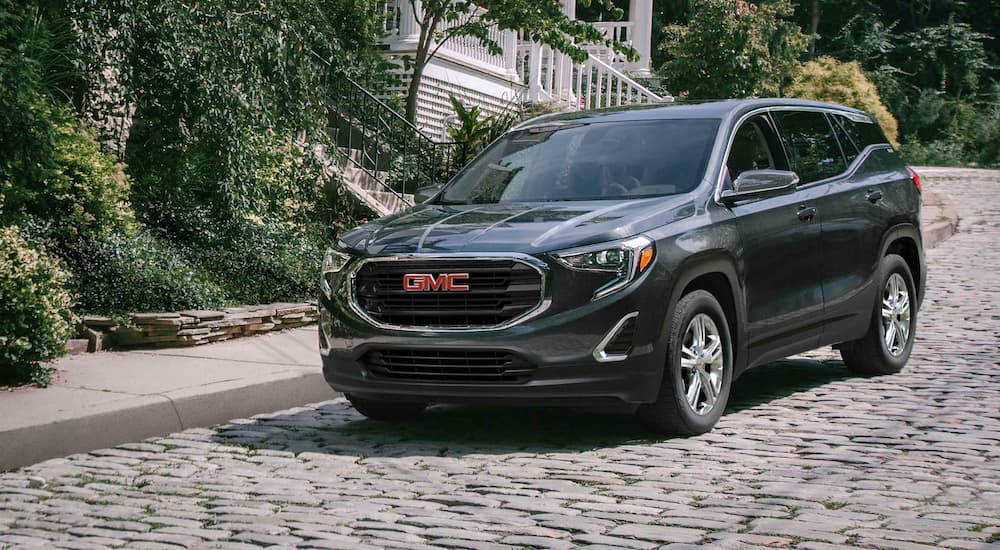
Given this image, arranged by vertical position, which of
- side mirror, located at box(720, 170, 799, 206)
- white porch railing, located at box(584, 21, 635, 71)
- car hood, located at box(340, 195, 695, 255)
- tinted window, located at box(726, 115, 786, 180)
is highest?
white porch railing, located at box(584, 21, 635, 71)

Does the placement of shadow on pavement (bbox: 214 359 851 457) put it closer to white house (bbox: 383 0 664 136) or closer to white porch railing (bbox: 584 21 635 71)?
Answer: white house (bbox: 383 0 664 136)

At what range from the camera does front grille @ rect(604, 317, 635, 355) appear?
6859 millimetres

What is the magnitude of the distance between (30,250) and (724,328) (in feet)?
13.7

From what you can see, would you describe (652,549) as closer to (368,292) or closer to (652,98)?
(368,292)

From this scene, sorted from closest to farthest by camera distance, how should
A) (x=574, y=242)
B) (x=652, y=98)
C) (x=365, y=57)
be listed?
(x=574, y=242) < (x=365, y=57) < (x=652, y=98)

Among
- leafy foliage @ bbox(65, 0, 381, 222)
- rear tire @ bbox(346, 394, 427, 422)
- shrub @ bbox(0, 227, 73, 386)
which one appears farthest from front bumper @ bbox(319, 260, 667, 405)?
leafy foliage @ bbox(65, 0, 381, 222)

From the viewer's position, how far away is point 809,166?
347 inches

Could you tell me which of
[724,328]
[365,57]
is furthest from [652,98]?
[724,328]

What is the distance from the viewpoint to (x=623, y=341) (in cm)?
688

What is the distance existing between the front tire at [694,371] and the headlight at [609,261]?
41 cm

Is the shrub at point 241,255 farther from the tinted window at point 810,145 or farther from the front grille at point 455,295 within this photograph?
the tinted window at point 810,145

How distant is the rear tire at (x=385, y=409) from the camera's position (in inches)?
311

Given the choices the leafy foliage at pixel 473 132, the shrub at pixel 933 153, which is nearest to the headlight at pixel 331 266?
the leafy foliage at pixel 473 132

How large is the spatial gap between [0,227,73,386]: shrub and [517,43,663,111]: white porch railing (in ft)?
49.2
